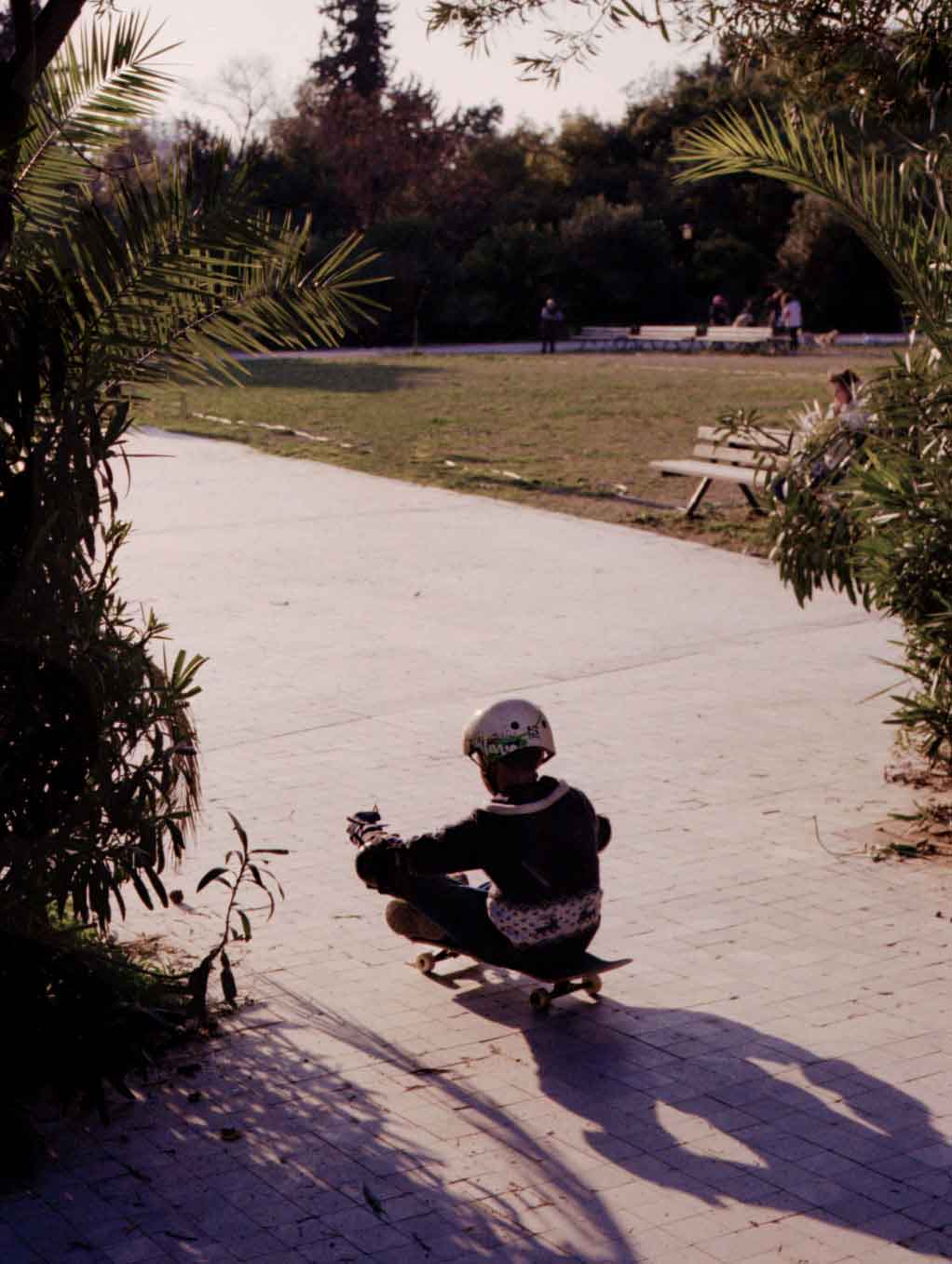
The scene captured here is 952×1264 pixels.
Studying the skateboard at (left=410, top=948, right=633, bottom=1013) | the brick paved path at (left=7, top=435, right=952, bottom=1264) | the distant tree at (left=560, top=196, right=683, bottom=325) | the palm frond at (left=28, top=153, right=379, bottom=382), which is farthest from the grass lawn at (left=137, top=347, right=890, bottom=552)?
the distant tree at (left=560, top=196, right=683, bottom=325)

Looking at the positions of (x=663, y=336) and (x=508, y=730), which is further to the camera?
(x=663, y=336)

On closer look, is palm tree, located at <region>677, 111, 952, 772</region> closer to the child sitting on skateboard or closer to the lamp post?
the child sitting on skateboard

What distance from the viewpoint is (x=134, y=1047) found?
4.64m

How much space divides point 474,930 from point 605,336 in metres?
42.9

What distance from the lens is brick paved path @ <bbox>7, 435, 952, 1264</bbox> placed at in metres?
4.05

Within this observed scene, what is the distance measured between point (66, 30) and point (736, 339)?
39375 millimetres

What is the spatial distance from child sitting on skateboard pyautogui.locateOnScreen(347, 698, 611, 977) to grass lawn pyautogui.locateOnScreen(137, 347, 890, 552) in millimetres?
1391

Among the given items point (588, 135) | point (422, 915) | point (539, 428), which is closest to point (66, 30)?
point (422, 915)

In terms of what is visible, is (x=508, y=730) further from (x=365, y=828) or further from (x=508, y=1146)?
(x=508, y=1146)

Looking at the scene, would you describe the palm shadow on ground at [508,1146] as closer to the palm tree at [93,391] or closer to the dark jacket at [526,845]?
the dark jacket at [526,845]

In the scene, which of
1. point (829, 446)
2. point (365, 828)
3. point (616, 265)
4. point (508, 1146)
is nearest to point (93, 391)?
point (365, 828)

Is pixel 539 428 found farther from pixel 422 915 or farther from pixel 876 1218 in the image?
pixel 876 1218

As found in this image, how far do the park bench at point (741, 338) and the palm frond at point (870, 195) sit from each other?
36413 millimetres

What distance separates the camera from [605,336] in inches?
1857
